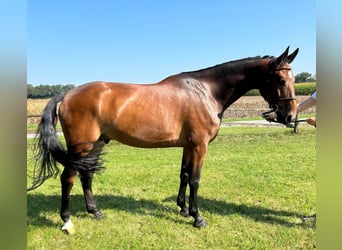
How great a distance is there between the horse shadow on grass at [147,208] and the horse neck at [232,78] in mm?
1551

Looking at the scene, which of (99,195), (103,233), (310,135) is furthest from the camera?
(310,135)

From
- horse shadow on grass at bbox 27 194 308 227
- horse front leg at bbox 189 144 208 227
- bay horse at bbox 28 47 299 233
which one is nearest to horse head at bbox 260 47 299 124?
bay horse at bbox 28 47 299 233

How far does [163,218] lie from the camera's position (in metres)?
3.75

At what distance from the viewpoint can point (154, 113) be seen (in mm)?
3469

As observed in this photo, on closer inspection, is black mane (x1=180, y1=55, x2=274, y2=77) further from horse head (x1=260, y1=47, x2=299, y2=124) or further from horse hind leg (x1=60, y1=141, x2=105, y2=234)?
horse hind leg (x1=60, y1=141, x2=105, y2=234)

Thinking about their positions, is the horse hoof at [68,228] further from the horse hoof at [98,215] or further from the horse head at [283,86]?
the horse head at [283,86]

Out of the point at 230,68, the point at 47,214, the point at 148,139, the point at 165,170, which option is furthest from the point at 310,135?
the point at 47,214

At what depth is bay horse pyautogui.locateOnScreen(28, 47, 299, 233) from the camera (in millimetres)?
3287

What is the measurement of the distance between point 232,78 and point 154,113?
48.7 inches

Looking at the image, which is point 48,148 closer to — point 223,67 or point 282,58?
point 223,67
